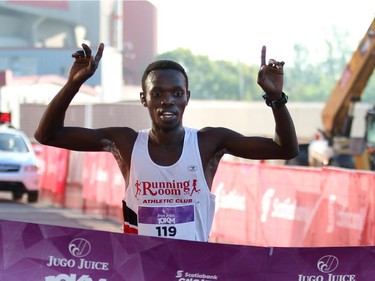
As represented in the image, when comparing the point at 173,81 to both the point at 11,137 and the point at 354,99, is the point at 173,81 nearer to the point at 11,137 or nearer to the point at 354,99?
the point at 11,137

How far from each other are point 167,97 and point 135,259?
81 cm

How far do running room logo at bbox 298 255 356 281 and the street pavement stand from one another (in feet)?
43.8

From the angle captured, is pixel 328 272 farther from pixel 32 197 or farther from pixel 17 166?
pixel 32 197

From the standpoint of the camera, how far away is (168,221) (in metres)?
5.47

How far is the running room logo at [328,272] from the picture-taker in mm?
4988

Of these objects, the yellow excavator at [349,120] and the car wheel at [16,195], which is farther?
the yellow excavator at [349,120]

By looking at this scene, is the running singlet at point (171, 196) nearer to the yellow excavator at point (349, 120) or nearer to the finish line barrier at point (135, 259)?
the finish line barrier at point (135, 259)

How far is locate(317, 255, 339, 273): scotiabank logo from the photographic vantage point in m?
5.00

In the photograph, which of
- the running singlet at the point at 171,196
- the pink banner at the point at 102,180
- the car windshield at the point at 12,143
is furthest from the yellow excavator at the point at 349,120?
the running singlet at the point at 171,196

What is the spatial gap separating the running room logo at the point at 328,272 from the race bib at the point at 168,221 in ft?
2.31

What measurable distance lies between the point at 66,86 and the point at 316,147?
23.9 meters

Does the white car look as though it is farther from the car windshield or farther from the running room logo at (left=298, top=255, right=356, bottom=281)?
the running room logo at (left=298, top=255, right=356, bottom=281)

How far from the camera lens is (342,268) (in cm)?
502

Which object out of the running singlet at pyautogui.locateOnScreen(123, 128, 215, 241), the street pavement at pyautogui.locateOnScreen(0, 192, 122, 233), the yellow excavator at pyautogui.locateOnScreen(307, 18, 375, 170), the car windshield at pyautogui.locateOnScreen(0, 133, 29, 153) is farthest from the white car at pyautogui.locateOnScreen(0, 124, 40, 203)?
the running singlet at pyautogui.locateOnScreen(123, 128, 215, 241)
